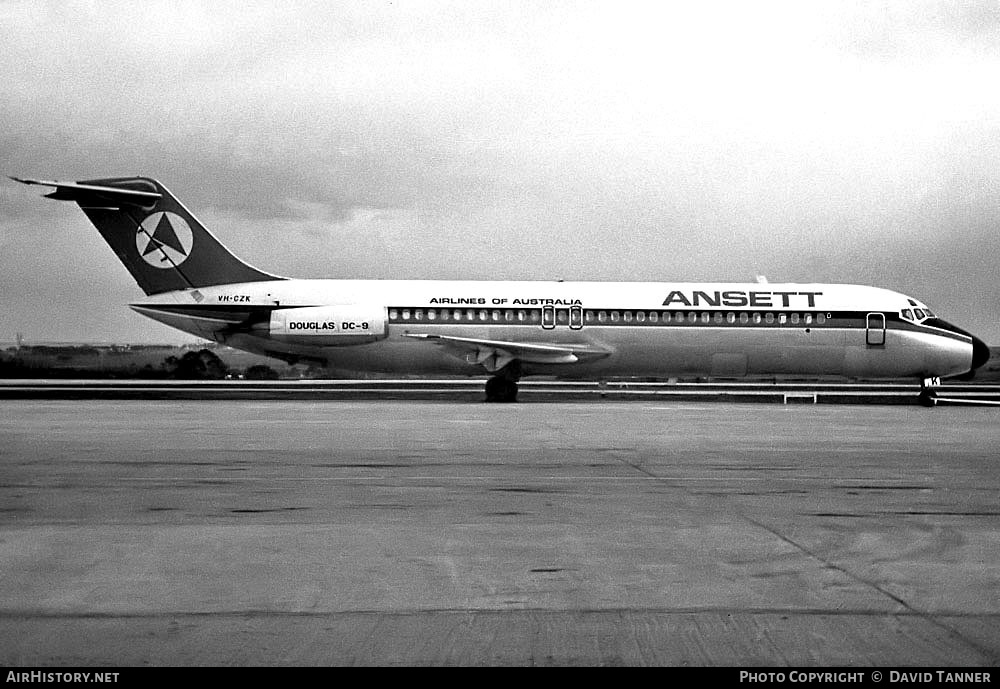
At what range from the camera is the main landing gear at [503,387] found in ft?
88.2

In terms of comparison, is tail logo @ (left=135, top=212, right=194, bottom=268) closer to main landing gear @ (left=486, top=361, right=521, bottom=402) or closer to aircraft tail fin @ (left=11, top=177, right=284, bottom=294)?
aircraft tail fin @ (left=11, top=177, right=284, bottom=294)

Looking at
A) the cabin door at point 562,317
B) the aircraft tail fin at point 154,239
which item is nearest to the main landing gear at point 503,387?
the cabin door at point 562,317

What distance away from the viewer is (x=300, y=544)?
729 cm

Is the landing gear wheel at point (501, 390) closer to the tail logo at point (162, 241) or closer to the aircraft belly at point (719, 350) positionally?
the aircraft belly at point (719, 350)

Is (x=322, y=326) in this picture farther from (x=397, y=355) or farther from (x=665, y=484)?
(x=665, y=484)

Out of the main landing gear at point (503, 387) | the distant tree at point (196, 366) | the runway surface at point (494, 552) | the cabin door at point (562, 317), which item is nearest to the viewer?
the runway surface at point (494, 552)

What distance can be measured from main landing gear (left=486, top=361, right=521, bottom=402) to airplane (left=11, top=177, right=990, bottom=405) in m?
0.03

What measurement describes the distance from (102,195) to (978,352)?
23587 mm

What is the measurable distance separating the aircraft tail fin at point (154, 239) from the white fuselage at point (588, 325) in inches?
17.8

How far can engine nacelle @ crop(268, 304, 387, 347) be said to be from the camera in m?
27.0

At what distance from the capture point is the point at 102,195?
89.5 ft

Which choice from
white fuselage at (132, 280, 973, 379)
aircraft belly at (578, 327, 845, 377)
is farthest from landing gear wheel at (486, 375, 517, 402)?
aircraft belly at (578, 327, 845, 377)

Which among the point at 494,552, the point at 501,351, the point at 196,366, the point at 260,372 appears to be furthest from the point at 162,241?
the point at 494,552

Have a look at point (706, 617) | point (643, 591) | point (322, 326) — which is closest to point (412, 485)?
point (643, 591)
